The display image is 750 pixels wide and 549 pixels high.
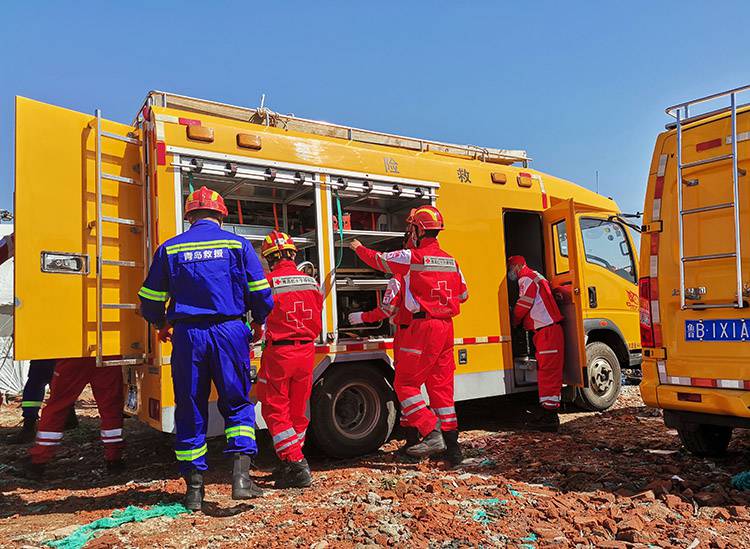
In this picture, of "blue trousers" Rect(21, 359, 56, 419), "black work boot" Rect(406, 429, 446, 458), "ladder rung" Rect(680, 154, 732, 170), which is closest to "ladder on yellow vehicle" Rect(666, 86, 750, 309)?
"ladder rung" Rect(680, 154, 732, 170)

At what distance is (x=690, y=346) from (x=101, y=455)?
5214 millimetres

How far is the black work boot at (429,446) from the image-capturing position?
4.71 meters

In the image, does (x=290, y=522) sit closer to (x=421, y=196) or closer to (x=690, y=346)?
(x=690, y=346)

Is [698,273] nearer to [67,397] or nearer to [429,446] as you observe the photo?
[429,446]

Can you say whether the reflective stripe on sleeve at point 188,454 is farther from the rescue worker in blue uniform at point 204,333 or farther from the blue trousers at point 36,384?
the blue trousers at point 36,384

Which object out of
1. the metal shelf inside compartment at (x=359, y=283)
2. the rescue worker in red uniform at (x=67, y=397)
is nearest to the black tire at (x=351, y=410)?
the metal shelf inside compartment at (x=359, y=283)


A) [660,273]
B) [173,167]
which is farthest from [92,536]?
[660,273]

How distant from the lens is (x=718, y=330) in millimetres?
3885

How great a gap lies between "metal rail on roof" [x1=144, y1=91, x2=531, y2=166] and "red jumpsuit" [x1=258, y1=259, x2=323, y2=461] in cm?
175

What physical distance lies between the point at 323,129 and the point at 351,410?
2.79 m

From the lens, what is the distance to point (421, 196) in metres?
5.58

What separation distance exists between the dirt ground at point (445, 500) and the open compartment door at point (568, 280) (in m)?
0.80

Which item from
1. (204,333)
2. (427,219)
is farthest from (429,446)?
(204,333)

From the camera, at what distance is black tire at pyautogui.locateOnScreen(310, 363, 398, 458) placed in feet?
15.7
